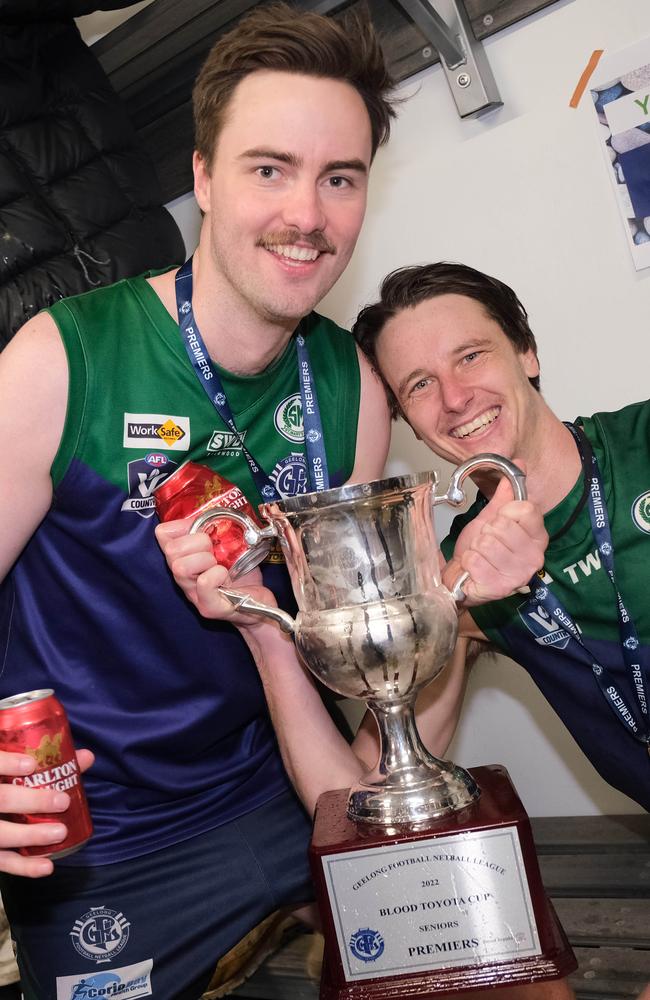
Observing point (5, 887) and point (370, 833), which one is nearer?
point (370, 833)

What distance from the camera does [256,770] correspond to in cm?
167

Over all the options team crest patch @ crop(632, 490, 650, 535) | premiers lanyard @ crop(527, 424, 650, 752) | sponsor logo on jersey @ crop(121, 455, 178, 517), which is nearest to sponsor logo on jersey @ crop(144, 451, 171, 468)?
sponsor logo on jersey @ crop(121, 455, 178, 517)

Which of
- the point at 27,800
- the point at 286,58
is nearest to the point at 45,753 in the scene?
the point at 27,800

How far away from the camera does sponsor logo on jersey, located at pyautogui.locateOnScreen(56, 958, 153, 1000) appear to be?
4.86 ft

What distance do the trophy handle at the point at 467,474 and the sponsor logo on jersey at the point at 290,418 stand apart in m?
0.48

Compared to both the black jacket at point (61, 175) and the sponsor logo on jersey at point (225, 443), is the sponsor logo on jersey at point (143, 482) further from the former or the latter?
Result: the black jacket at point (61, 175)

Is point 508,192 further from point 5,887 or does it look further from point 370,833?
point 5,887

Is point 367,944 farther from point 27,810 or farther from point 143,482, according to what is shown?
point 143,482

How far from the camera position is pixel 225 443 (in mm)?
1498

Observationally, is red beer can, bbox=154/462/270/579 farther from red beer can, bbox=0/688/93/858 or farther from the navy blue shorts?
the navy blue shorts

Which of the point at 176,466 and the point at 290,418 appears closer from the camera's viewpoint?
the point at 176,466

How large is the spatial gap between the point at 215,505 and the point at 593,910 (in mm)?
835

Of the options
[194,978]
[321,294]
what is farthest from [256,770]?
[321,294]

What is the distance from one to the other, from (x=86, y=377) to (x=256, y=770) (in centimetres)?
67
